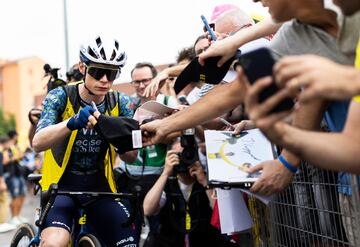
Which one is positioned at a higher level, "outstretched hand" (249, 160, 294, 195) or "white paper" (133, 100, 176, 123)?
"white paper" (133, 100, 176, 123)

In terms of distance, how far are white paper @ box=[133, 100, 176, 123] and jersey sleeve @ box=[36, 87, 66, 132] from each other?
24.7 inches

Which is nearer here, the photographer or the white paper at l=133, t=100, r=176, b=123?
the white paper at l=133, t=100, r=176, b=123

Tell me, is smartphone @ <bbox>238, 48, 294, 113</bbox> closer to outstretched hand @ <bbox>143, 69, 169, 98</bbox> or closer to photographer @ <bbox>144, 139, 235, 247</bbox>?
outstretched hand @ <bbox>143, 69, 169, 98</bbox>

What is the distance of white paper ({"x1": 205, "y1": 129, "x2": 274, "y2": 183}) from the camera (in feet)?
11.6

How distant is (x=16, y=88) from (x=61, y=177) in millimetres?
80227

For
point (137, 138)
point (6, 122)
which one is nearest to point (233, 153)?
point (137, 138)

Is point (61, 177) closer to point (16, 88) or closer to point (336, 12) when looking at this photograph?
point (336, 12)

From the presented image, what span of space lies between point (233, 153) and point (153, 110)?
637 mm

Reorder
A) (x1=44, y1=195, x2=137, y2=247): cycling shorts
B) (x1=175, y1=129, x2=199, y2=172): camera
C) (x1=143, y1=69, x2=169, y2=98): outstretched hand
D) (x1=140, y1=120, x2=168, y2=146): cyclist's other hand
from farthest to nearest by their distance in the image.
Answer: (x1=175, y1=129, x2=199, y2=172): camera
(x1=143, y1=69, x2=169, y2=98): outstretched hand
(x1=44, y1=195, x2=137, y2=247): cycling shorts
(x1=140, y1=120, x2=168, y2=146): cyclist's other hand

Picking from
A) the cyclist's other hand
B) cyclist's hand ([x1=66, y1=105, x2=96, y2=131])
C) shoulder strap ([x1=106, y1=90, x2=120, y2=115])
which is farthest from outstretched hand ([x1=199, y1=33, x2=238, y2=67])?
shoulder strap ([x1=106, y1=90, x2=120, y2=115])

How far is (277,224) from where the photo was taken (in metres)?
3.71

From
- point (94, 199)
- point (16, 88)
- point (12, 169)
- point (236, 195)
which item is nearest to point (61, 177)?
point (94, 199)

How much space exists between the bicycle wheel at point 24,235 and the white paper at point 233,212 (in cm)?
193

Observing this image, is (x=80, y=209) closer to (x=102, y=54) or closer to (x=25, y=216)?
(x=102, y=54)
